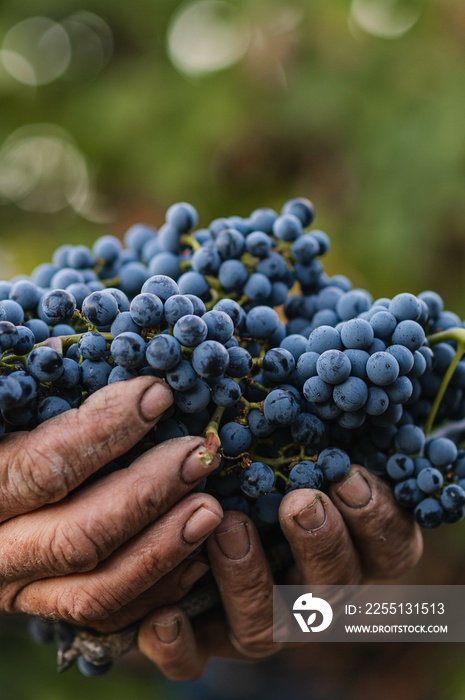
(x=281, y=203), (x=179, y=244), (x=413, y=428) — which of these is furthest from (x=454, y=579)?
(x=179, y=244)

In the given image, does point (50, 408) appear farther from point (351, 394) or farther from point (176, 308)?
point (351, 394)

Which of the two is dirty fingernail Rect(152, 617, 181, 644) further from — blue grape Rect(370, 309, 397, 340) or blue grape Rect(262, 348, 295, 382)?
blue grape Rect(370, 309, 397, 340)

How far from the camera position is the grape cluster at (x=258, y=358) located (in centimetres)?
79

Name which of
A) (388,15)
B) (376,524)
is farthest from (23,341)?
(388,15)

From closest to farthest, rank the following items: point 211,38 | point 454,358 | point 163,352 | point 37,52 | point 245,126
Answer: point 163,352 → point 454,358 → point 245,126 → point 211,38 → point 37,52

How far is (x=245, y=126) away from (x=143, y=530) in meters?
2.01

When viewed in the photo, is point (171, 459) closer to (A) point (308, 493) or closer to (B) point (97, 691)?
(A) point (308, 493)

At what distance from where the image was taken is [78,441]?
0.80 meters

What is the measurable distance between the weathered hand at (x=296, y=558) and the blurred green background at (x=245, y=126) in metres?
1.26

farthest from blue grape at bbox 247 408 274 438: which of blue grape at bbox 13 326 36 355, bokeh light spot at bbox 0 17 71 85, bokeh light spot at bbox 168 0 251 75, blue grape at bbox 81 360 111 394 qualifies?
bokeh light spot at bbox 0 17 71 85

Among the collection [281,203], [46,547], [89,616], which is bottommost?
[89,616]

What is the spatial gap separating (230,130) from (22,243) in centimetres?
97

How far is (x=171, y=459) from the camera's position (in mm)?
807

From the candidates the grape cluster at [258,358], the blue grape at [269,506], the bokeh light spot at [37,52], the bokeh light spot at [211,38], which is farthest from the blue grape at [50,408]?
the bokeh light spot at [37,52]
